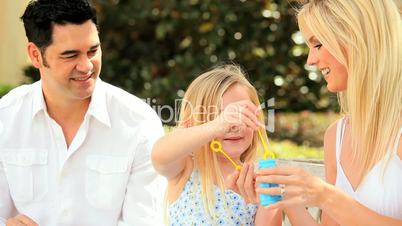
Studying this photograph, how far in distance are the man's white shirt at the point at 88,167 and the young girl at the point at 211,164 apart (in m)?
0.20

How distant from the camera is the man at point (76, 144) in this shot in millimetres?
3188

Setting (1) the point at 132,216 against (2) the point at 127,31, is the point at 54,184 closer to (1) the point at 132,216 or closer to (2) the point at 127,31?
(1) the point at 132,216

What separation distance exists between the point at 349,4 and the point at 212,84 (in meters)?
0.66

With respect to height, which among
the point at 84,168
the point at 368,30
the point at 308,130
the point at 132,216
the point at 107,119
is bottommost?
the point at 308,130

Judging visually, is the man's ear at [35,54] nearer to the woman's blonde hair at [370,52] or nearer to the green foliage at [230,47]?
the woman's blonde hair at [370,52]

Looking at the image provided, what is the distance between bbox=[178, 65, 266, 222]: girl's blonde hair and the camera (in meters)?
2.94

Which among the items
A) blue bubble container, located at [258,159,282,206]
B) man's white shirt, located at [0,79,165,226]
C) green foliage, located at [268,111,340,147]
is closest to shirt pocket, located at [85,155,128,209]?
man's white shirt, located at [0,79,165,226]

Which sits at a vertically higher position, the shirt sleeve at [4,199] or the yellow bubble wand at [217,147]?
the yellow bubble wand at [217,147]

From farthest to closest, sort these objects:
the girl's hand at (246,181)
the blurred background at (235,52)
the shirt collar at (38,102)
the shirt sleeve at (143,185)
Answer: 1. the blurred background at (235,52)
2. the shirt collar at (38,102)
3. the shirt sleeve at (143,185)
4. the girl's hand at (246,181)

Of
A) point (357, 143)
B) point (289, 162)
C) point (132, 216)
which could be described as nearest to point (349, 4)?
point (357, 143)

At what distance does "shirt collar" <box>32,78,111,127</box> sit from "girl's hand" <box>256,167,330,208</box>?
3.82 feet

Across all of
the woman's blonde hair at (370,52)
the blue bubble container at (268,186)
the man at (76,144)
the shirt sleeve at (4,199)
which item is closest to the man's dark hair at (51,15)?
the man at (76,144)

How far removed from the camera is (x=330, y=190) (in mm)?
2264

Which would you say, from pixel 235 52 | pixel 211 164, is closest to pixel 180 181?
pixel 211 164
